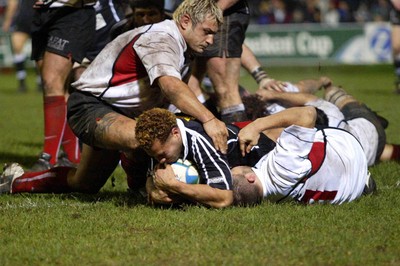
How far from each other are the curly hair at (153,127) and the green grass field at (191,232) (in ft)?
1.58

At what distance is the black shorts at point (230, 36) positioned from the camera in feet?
26.3

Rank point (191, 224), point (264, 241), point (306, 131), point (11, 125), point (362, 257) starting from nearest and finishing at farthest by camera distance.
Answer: point (362, 257) < point (264, 241) < point (191, 224) < point (306, 131) < point (11, 125)

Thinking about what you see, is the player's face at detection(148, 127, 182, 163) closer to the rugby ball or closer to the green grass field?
the rugby ball

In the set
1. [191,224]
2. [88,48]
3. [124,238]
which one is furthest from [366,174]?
[88,48]

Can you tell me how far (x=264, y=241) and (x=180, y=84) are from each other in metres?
1.28

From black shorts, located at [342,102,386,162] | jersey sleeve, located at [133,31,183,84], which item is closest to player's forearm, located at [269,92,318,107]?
black shorts, located at [342,102,386,162]

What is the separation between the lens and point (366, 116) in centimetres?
809

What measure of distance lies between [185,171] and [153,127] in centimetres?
→ 41

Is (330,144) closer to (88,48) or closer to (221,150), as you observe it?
(221,150)

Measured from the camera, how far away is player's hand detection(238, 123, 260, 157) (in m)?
5.89

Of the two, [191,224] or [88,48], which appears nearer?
[191,224]

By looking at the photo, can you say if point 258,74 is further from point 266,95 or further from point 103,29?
point 103,29

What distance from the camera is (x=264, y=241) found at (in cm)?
494

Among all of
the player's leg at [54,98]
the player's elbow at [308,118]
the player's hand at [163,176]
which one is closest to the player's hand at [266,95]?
the player's leg at [54,98]
